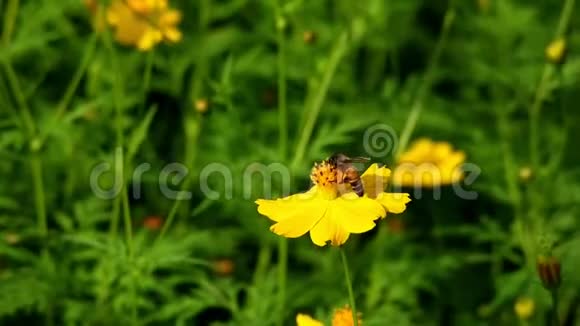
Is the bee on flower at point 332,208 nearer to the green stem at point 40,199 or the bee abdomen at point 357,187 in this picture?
the bee abdomen at point 357,187

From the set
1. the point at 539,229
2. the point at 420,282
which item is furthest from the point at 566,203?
the point at 420,282

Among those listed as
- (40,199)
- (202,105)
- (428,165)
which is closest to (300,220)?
(202,105)

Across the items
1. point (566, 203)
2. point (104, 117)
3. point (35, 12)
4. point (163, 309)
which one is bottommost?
point (163, 309)

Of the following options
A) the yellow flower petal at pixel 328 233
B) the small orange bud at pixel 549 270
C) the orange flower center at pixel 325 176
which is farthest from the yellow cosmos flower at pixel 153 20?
the small orange bud at pixel 549 270

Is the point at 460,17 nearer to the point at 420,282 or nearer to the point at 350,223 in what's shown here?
the point at 420,282

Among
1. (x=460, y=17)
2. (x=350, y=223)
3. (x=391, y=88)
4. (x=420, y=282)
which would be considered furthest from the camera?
(x=460, y=17)

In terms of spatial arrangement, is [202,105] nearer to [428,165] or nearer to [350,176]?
[350,176]
